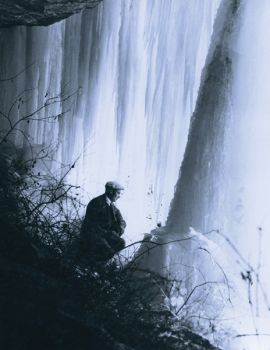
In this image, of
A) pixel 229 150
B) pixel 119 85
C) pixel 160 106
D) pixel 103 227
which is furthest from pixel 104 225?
pixel 229 150

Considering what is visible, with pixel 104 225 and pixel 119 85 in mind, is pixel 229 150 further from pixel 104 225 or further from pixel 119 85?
pixel 104 225

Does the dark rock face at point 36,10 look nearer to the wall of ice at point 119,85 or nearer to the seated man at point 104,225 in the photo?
the wall of ice at point 119,85

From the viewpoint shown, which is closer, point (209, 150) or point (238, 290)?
point (238, 290)

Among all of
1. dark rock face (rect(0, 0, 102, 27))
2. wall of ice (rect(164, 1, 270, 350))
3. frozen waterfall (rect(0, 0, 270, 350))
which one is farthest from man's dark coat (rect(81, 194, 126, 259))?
dark rock face (rect(0, 0, 102, 27))

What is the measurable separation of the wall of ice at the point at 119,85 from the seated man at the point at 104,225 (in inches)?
245

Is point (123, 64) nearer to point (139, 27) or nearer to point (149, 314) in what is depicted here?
point (139, 27)

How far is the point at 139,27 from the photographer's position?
1452cm

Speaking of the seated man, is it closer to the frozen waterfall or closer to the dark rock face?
the frozen waterfall

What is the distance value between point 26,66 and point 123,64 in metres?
3.17

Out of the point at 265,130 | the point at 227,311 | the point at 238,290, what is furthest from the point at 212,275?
the point at 265,130

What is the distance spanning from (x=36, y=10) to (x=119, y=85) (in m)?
5.32

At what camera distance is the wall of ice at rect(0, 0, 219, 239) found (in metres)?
13.5

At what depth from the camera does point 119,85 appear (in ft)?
52.1

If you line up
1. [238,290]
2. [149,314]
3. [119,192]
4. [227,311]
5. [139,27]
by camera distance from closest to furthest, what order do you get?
[149,314] → [119,192] → [227,311] → [238,290] → [139,27]
